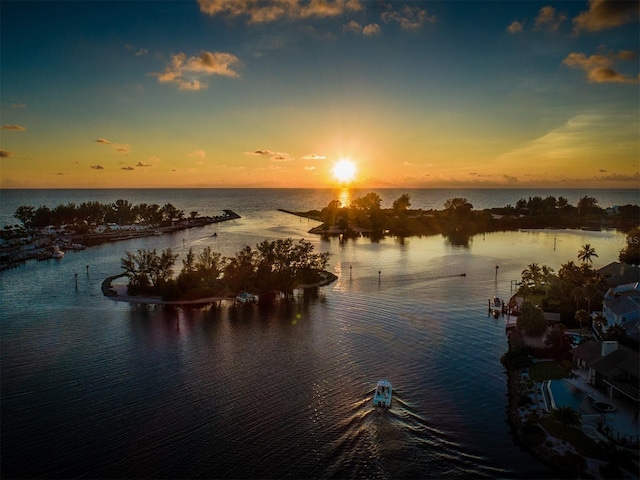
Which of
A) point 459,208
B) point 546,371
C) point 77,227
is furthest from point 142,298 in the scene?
point 459,208

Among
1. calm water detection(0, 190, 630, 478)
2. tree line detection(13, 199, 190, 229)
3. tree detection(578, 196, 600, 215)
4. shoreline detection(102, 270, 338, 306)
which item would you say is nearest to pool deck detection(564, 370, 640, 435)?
calm water detection(0, 190, 630, 478)

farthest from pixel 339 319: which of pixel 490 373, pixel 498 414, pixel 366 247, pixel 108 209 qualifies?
pixel 108 209

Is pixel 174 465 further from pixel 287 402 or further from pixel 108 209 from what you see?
pixel 108 209

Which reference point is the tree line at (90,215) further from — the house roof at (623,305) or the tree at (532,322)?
the house roof at (623,305)

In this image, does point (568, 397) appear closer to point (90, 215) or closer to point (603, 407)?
point (603, 407)

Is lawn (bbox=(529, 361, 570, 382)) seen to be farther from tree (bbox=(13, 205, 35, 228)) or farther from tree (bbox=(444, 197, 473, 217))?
tree (bbox=(13, 205, 35, 228))

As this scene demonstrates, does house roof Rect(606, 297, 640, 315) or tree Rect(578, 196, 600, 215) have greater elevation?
tree Rect(578, 196, 600, 215)
